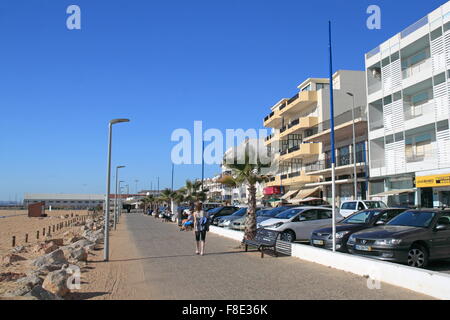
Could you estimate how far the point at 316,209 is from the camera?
17.1 m

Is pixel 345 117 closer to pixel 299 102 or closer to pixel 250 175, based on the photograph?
pixel 299 102

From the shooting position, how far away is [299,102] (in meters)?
46.7

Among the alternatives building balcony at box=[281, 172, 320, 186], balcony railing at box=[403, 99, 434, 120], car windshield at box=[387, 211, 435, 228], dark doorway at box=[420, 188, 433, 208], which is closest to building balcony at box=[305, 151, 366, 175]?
building balcony at box=[281, 172, 320, 186]

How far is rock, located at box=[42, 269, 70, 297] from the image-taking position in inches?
307

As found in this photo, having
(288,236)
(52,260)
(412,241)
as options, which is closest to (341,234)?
(412,241)

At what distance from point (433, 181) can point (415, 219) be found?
15580 millimetres

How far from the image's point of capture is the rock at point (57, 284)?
7.80m

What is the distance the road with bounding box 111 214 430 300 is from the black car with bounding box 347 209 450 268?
3.41 feet

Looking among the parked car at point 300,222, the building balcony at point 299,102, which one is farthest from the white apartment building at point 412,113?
the building balcony at point 299,102

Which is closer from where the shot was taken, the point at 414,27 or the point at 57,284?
the point at 57,284

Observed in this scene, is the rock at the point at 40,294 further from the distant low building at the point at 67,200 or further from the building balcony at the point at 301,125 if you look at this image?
the distant low building at the point at 67,200

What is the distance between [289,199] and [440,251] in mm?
36233

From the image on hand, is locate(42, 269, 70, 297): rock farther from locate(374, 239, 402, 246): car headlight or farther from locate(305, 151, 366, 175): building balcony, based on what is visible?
locate(305, 151, 366, 175): building balcony

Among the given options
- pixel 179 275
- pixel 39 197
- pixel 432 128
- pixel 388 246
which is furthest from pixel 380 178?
pixel 39 197
